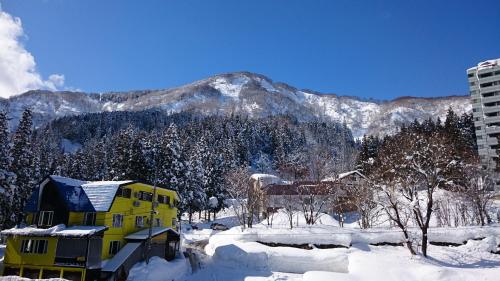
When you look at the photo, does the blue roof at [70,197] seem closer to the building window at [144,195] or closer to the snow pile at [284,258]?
the building window at [144,195]

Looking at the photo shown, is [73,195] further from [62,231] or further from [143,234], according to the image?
[143,234]

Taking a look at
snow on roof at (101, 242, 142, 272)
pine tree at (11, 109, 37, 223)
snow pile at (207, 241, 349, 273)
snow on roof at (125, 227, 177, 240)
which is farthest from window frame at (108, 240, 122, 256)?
pine tree at (11, 109, 37, 223)

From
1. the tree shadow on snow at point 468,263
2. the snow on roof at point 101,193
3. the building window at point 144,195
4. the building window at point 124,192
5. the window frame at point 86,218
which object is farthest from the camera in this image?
the building window at point 144,195

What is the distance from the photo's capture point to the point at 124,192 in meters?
31.4

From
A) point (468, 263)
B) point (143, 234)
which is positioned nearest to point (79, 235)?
point (143, 234)

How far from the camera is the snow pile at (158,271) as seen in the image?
85.5 feet

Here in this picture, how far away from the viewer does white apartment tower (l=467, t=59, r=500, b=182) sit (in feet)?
246

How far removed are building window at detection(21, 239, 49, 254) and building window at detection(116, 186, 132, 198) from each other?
609cm

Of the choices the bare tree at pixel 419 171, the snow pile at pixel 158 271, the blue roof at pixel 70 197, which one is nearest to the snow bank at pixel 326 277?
the bare tree at pixel 419 171

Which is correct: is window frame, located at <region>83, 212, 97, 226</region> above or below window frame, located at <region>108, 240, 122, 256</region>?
above

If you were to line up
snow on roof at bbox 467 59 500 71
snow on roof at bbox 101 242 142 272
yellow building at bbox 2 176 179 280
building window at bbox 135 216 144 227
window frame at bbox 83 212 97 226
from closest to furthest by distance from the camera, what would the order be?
snow on roof at bbox 101 242 142 272 < yellow building at bbox 2 176 179 280 < window frame at bbox 83 212 97 226 < building window at bbox 135 216 144 227 < snow on roof at bbox 467 59 500 71

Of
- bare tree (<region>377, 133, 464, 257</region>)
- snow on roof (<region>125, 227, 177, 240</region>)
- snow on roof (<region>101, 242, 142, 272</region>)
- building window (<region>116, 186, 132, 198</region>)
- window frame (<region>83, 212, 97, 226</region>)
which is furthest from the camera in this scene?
building window (<region>116, 186, 132, 198</region>)

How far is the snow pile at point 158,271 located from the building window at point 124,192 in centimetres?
596

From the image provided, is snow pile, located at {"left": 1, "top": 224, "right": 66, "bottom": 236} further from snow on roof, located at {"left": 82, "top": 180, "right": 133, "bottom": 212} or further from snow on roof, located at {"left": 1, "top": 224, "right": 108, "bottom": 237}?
snow on roof, located at {"left": 82, "top": 180, "right": 133, "bottom": 212}
